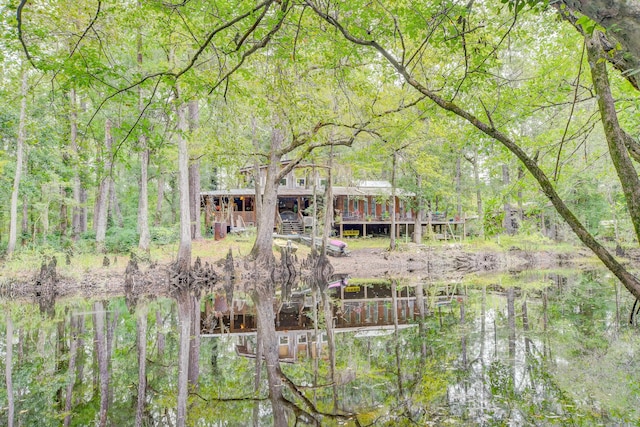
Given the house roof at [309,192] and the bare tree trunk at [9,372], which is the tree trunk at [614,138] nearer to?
the bare tree trunk at [9,372]

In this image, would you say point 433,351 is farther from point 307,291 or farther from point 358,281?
point 358,281

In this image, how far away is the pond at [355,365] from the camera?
5.65 m

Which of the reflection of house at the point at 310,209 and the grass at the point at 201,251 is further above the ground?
the reflection of house at the point at 310,209

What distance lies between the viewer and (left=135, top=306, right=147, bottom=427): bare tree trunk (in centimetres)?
590

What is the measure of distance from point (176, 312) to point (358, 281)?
986 cm

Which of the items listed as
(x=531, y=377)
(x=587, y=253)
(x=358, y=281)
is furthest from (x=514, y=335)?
(x=587, y=253)

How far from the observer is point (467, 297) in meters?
14.9

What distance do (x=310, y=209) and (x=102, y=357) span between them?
23.3 meters

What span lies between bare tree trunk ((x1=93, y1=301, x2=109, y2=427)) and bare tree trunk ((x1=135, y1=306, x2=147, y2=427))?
0.42 meters

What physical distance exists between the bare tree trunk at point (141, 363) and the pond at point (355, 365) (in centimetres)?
5

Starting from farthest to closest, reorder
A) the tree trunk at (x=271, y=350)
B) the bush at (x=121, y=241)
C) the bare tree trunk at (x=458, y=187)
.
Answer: the bare tree trunk at (x=458, y=187), the bush at (x=121, y=241), the tree trunk at (x=271, y=350)

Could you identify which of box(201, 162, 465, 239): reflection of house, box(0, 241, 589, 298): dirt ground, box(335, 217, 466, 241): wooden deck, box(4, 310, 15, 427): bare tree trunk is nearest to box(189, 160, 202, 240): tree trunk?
box(0, 241, 589, 298): dirt ground

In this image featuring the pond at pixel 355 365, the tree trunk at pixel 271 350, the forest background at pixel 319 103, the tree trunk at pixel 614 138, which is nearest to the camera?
the tree trunk at pixel 614 138

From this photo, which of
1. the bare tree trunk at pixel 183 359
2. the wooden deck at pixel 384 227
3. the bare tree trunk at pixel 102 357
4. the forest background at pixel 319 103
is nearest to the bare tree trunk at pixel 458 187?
the forest background at pixel 319 103
